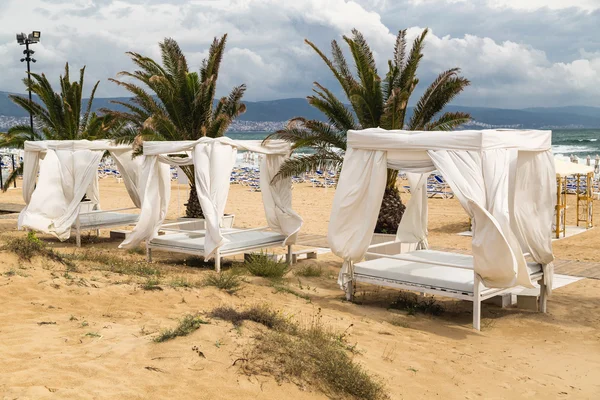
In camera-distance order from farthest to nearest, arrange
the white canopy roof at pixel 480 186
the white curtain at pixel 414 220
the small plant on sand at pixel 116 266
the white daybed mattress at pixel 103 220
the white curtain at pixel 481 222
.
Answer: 1. the white daybed mattress at pixel 103 220
2. the white curtain at pixel 414 220
3. the small plant on sand at pixel 116 266
4. the white canopy roof at pixel 480 186
5. the white curtain at pixel 481 222

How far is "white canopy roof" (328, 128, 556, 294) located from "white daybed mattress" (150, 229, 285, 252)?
2.74 meters

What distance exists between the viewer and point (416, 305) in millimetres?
8836

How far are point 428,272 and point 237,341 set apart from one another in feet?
12.5

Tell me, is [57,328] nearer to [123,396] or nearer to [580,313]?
[123,396]

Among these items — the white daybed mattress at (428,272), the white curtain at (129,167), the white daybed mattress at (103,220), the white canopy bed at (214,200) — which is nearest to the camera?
the white daybed mattress at (428,272)

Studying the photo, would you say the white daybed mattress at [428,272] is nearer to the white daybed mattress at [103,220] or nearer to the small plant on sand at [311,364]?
the small plant on sand at [311,364]

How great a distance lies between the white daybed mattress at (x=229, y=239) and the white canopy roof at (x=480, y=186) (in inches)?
108

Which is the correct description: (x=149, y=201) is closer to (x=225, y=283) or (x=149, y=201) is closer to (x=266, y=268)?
(x=266, y=268)

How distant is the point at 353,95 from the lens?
1172 centimetres

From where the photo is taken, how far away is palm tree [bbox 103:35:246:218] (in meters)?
14.3

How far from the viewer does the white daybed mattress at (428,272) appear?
320 inches

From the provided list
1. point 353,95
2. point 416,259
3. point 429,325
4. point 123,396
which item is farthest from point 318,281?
point 123,396

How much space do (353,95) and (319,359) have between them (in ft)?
23.5

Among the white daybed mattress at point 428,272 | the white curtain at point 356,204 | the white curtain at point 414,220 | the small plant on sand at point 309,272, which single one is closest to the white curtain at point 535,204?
the white daybed mattress at point 428,272
